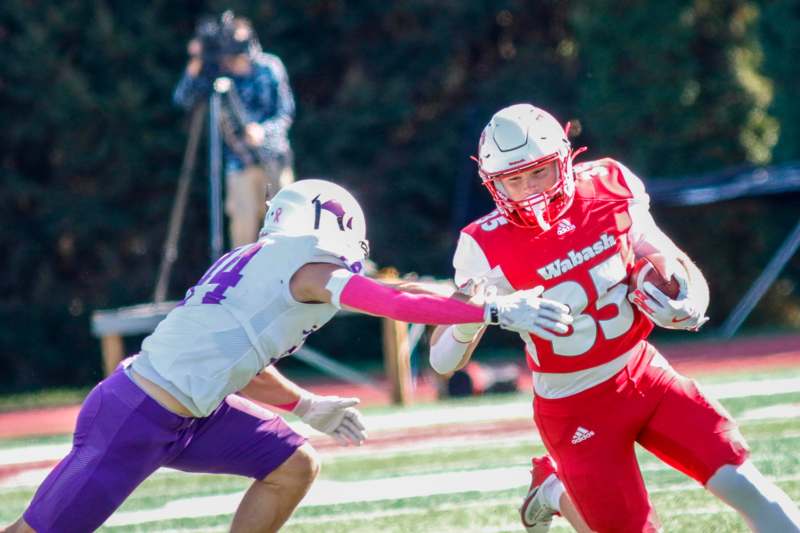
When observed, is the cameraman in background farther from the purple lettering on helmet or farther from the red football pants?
the red football pants

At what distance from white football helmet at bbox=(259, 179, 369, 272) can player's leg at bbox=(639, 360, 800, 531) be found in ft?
3.22

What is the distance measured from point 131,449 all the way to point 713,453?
5.34 feet

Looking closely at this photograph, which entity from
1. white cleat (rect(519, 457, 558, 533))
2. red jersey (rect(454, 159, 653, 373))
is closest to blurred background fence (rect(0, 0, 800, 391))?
white cleat (rect(519, 457, 558, 533))

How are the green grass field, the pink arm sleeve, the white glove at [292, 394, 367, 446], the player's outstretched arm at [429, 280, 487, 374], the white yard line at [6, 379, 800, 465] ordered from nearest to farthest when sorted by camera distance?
the pink arm sleeve
the player's outstretched arm at [429, 280, 487, 374]
the white glove at [292, 394, 367, 446]
the green grass field
the white yard line at [6, 379, 800, 465]

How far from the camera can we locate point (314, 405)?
14.6 feet

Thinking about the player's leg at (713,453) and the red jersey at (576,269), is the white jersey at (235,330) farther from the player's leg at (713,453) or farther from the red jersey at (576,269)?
the player's leg at (713,453)

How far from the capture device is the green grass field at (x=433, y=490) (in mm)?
5355

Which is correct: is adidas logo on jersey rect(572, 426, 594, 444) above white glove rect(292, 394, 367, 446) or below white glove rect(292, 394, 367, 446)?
above

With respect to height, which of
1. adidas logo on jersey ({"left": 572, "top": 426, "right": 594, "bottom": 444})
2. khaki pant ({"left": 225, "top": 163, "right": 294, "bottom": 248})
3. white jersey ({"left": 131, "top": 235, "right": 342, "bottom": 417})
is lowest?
khaki pant ({"left": 225, "top": 163, "right": 294, "bottom": 248})

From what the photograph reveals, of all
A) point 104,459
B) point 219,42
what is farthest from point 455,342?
point 219,42

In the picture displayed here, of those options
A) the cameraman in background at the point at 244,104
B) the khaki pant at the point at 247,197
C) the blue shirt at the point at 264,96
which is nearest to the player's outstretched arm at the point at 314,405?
the cameraman in background at the point at 244,104

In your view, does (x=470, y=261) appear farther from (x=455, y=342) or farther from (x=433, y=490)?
(x=433, y=490)

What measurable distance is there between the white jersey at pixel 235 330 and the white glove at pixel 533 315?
630 mm

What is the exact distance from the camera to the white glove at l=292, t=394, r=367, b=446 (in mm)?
4449
